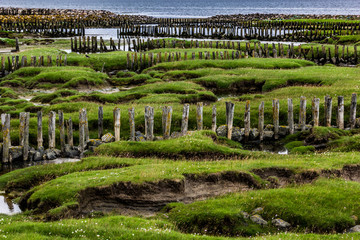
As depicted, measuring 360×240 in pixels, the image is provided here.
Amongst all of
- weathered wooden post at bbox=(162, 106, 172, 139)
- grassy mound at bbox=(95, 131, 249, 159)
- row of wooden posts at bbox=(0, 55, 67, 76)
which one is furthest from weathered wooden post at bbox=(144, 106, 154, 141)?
row of wooden posts at bbox=(0, 55, 67, 76)

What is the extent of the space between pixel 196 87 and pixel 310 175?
22497 mm

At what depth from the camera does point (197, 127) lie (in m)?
32.4

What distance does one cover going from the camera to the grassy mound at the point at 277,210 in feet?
58.5

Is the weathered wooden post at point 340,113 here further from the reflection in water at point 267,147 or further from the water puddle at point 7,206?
the water puddle at point 7,206

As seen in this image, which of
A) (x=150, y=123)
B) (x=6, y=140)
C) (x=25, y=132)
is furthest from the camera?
(x=150, y=123)

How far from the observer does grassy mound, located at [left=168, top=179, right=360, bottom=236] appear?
58.5ft

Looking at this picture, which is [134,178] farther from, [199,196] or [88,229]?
[88,229]

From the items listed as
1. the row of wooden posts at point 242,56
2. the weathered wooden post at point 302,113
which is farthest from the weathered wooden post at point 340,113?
the row of wooden posts at point 242,56

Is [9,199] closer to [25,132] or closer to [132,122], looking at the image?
[25,132]

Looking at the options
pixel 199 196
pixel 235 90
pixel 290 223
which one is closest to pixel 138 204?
pixel 199 196

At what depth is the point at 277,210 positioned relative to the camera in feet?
61.0

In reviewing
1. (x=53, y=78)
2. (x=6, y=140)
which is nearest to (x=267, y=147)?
(x=6, y=140)

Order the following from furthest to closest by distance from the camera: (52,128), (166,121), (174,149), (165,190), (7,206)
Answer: (166,121) < (52,128) < (174,149) < (7,206) < (165,190)

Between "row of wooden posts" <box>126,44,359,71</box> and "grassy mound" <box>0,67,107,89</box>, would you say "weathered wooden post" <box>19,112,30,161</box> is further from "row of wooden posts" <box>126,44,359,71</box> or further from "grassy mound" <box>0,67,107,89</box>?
"row of wooden posts" <box>126,44,359,71</box>
